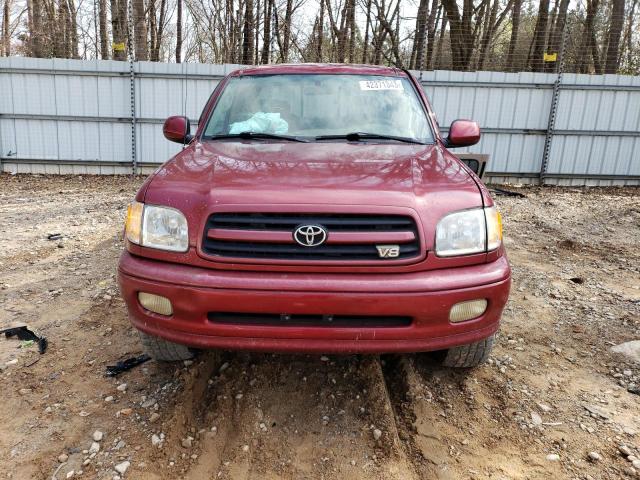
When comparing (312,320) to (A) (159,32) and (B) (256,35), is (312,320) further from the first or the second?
(A) (159,32)

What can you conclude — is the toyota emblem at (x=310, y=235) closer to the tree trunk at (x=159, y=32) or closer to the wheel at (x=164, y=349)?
the wheel at (x=164, y=349)

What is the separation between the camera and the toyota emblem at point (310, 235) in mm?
2066

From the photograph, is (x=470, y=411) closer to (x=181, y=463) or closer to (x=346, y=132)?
(x=181, y=463)

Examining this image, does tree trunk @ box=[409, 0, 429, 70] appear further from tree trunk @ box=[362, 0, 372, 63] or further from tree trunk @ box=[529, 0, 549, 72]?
tree trunk @ box=[362, 0, 372, 63]

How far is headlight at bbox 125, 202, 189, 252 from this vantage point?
218 cm

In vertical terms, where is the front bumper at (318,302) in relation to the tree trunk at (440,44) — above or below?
below

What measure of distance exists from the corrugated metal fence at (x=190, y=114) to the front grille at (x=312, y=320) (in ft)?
27.4

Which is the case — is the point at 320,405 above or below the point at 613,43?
below

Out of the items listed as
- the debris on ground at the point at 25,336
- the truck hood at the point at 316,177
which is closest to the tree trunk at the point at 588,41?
the truck hood at the point at 316,177

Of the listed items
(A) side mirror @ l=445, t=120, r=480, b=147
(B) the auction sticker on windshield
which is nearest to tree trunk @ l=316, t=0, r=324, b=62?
(B) the auction sticker on windshield

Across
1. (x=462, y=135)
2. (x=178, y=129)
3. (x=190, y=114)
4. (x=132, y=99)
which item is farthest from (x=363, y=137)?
(x=132, y=99)

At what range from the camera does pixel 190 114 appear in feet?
31.9

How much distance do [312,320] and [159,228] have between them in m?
0.80

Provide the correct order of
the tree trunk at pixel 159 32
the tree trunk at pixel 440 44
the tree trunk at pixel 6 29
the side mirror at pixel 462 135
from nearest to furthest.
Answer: the side mirror at pixel 462 135 < the tree trunk at pixel 440 44 < the tree trunk at pixel 159 32 < the tree trunk at pixel 6 29
